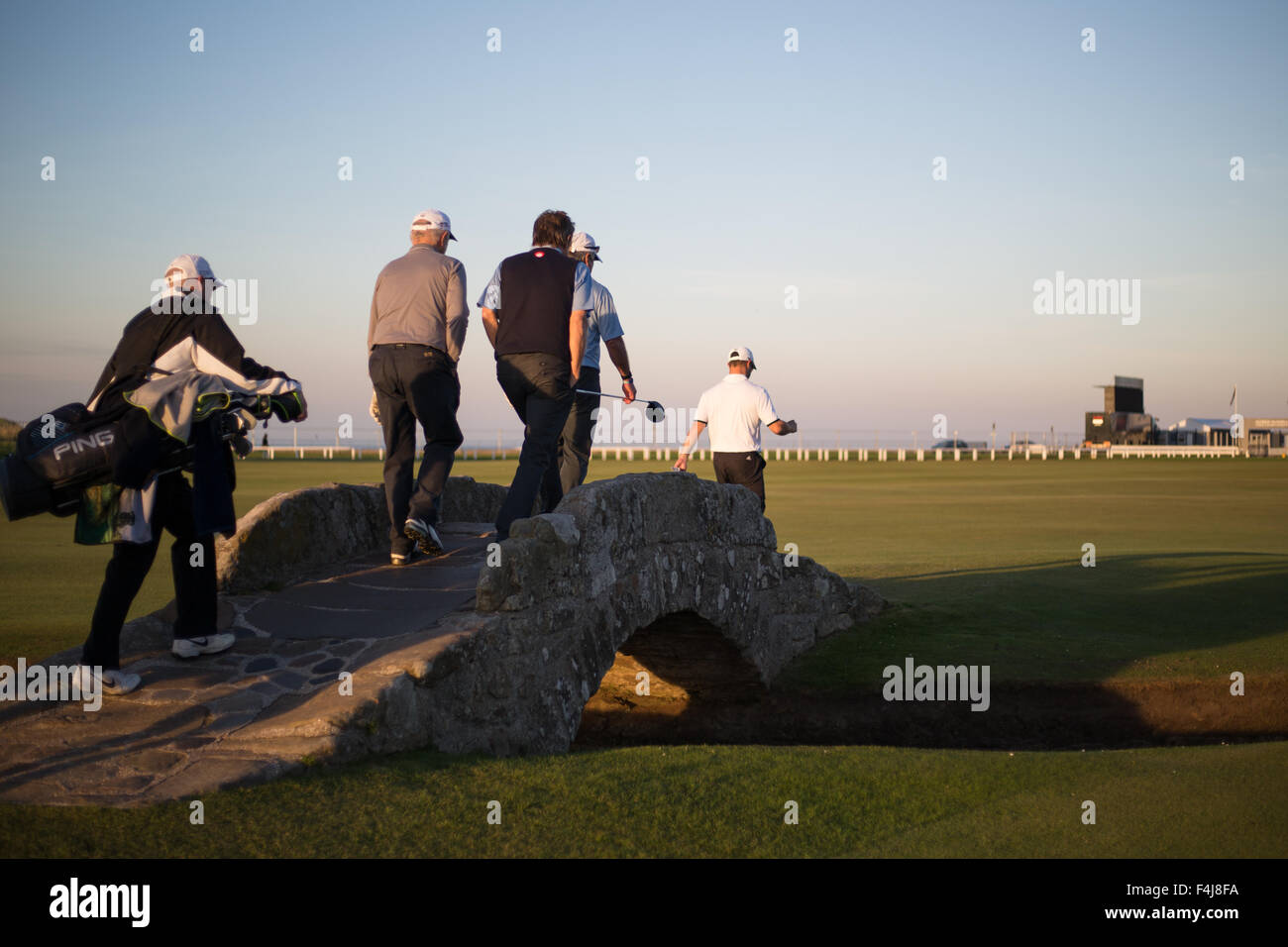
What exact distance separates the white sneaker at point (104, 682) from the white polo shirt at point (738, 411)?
6.19m

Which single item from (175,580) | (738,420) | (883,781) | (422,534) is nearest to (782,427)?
(738,420)

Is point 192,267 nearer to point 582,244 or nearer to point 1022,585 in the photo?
point 582,244

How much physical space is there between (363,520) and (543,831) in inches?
192

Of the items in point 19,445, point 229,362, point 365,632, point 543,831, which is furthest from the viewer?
point 365,632

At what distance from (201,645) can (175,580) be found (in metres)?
0.46

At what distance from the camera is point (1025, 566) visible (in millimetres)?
14188

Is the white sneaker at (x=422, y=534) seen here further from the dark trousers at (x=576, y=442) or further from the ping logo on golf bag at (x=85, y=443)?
the ping logo on golf bag at (x=85, y=443)

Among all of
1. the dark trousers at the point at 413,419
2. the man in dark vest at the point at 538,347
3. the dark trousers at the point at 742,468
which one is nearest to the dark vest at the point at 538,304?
the man in dark vest at the point at 538,347

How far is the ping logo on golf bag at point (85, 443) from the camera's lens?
5176 mm

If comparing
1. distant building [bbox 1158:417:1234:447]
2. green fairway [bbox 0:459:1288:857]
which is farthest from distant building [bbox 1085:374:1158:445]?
green fairway [bbox 0:459:1288:857]

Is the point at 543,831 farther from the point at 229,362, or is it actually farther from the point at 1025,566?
the point at 1025,566

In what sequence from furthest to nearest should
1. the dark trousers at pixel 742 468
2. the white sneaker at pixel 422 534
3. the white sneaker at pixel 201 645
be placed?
the dark trousers at pixel 742 468, the white sneaker at pixel 422 534, the white sneaker at pixel 201 645
